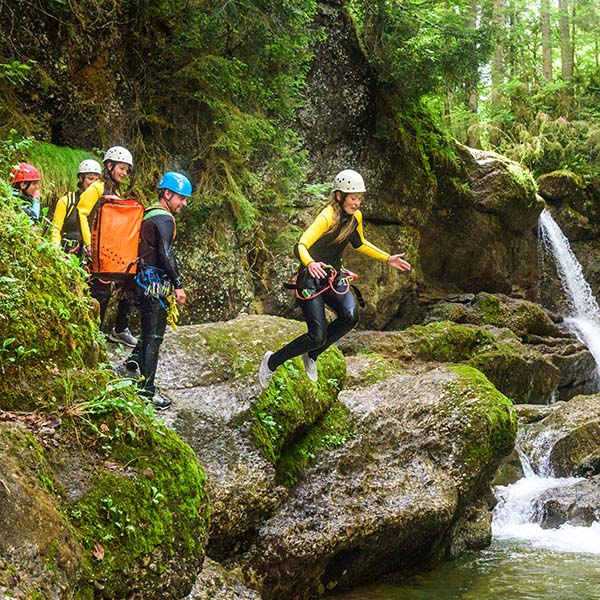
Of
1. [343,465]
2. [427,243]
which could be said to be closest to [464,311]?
[427,243]

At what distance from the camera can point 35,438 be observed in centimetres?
401

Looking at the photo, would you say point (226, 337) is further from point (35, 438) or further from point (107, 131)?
point (107, 131)

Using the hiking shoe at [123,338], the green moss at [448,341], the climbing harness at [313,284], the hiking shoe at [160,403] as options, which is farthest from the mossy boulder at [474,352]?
the hiking shoe at [160,403]

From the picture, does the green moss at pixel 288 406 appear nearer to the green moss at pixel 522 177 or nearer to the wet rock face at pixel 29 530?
the wet rock face at pixel 29 530

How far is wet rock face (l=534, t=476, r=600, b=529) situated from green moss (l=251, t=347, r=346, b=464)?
4.39 m

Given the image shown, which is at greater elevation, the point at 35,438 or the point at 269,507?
the point at 35,438

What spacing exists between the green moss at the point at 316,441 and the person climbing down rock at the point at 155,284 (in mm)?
1400

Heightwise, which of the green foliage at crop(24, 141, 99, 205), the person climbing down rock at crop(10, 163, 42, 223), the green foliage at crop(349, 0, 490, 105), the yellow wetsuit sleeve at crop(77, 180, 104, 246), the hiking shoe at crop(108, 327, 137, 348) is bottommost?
the hiking shoe at crop(108, 327, 137, 348)

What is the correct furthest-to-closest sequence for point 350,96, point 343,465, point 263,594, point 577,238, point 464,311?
point 577,238 < point 464,311 < point 350,96 < point 343,465 < point 263,594

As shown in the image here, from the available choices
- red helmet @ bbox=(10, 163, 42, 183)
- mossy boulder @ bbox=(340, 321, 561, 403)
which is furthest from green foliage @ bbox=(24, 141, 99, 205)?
mossy boulder @ bbox=(340, 321, 561, 403)

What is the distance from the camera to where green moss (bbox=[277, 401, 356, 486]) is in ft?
23.1

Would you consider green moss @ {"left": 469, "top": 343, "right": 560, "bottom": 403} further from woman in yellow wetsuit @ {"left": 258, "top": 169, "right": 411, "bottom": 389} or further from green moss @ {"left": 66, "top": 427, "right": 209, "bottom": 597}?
green moss @ {"left": 66, "top": 427, "right": 209, "bottom": 597}

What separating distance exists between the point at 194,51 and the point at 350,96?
568 centimetres

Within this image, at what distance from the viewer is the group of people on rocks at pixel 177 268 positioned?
21.2 feet
